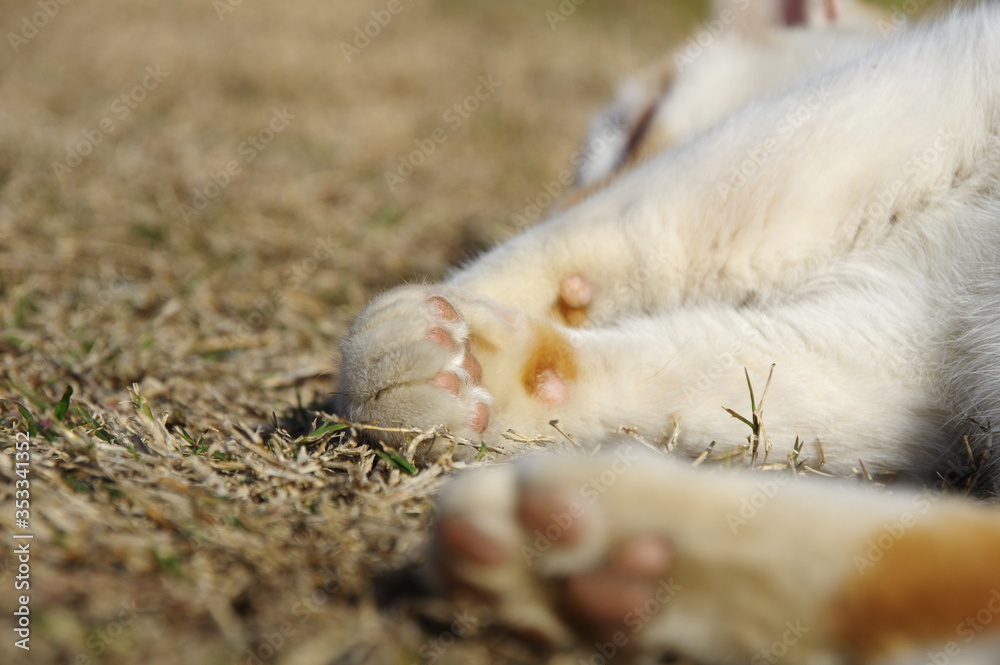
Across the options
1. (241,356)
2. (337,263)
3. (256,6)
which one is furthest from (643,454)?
(256,6)

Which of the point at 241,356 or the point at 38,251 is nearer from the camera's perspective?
the point at 241,356

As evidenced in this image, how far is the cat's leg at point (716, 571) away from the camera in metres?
0.77

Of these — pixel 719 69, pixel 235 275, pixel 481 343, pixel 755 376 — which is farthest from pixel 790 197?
pixel 235 275

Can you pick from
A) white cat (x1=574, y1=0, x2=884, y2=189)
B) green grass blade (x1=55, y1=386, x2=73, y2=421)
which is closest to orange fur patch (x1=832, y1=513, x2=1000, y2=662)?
green grass blade (x1=55, y1=386, x2=73, y2=421)

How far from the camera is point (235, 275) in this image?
2.22 m

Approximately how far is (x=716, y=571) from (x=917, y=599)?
0.60ft

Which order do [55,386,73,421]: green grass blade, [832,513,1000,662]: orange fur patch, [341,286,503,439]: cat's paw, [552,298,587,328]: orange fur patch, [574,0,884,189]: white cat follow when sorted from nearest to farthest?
[832,513,1000,662]: orange fur patch < [341,286,503,439]: cat's paw < [55,386,73,421]: green grass blade < [552,298,587,328]: orange fur patch < [574,0,884,189]: white cat

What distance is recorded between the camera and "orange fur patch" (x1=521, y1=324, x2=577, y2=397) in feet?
4.06

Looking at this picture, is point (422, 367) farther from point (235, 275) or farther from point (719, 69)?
point (719, 69)

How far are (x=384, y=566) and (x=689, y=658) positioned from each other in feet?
1.07

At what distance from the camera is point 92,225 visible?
2.35 m

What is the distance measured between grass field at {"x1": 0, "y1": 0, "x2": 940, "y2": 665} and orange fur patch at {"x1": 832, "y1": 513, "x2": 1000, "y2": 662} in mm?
274

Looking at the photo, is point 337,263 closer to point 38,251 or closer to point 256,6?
point 38,251

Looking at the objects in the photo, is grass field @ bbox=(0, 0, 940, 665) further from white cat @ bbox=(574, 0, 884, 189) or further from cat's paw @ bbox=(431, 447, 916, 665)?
white cat @ bbox=(574, 0, 884, 189)
